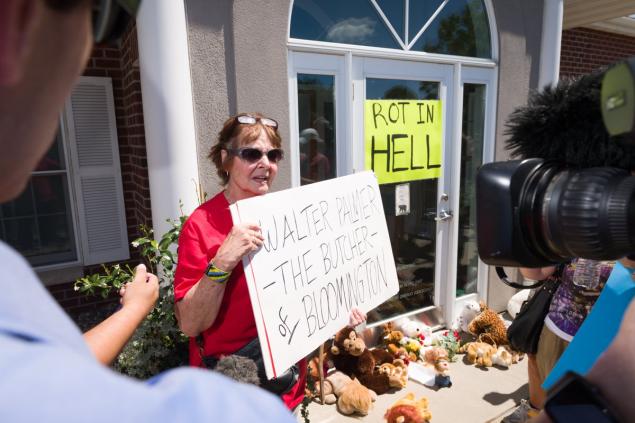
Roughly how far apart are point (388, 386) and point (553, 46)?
12.1 ft

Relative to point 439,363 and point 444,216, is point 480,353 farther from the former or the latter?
point 444,216

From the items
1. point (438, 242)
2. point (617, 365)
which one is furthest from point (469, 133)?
point (617, 365)

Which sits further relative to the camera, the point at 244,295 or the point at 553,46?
the point at 553,46

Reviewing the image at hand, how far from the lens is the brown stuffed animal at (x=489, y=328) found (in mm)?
3754

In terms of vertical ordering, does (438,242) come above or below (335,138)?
below

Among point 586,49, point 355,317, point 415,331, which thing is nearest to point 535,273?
point 355,317

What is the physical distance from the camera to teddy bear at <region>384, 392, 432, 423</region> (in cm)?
271

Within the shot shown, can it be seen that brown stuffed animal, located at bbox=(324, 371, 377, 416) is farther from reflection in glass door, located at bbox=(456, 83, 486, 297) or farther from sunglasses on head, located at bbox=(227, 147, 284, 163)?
sunglasses on head, located at bbox=(227, 147, 284, 163)

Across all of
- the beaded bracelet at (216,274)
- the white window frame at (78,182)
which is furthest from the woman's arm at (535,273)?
the white window frame at (78,182)

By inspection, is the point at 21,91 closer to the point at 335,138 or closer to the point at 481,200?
the point at 481,200

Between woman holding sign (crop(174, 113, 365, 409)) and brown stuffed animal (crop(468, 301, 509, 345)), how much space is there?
249cm

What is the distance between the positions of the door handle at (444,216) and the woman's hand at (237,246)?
2.63 metres

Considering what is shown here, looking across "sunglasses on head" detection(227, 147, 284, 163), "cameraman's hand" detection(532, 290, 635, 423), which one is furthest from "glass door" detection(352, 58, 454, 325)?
"cameraman's hand" detection(532, 290, 635, 423)

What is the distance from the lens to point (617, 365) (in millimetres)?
Result: 604
